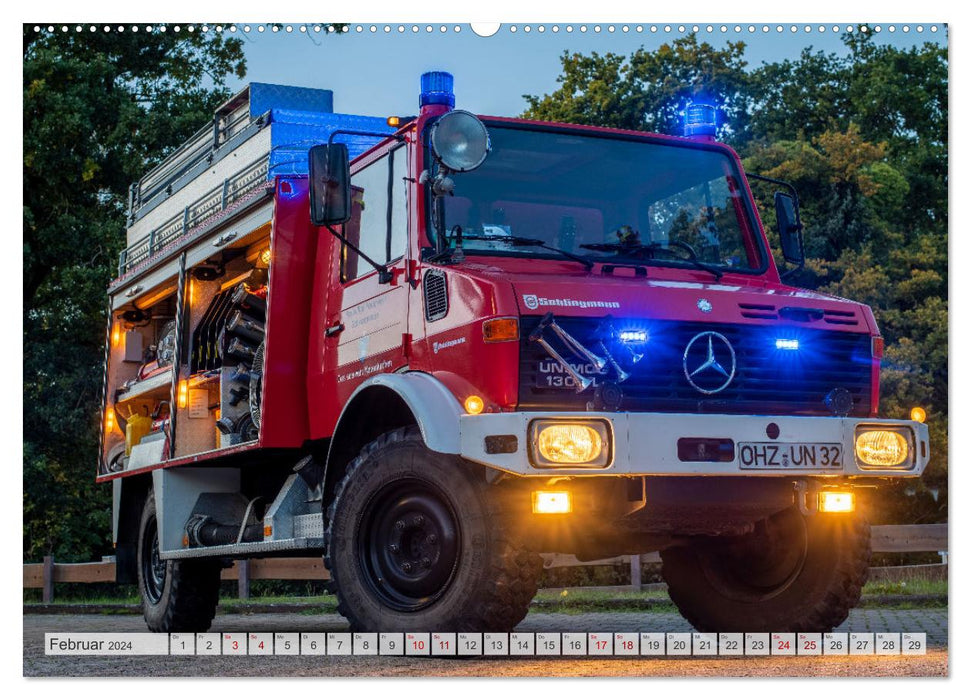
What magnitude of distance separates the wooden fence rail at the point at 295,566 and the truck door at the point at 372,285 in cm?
313

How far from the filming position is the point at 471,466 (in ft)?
21.9

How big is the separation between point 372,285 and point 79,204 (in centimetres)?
277

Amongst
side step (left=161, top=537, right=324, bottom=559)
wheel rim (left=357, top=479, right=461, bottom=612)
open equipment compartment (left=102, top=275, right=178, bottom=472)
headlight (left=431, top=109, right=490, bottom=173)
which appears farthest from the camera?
open equipment compartment (left=102, top=275, right=178, bottom=472)

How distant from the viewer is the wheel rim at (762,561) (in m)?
7.89

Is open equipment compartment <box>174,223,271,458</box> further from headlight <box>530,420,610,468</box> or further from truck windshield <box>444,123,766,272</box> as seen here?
headlight <box>530,420,610,468</box>

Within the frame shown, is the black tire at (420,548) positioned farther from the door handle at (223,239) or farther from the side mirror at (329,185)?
the door handle at (223,239)

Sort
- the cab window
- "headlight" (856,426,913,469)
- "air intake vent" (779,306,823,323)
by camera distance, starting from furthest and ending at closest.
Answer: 1. the cab window
2. "air intake vent" (779,306,823,323)
3. "headlight" (856,426,913,469)

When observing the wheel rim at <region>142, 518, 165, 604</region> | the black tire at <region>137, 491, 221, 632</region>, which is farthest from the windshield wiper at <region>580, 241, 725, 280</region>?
the wheel rim at <region>142, 518, 165, 604</region>

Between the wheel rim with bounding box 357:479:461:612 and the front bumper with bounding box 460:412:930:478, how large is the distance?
55cm

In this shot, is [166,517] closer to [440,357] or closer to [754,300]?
[440,357]

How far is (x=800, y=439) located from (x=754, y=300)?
802 millimetres

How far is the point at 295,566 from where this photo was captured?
17.8 metres

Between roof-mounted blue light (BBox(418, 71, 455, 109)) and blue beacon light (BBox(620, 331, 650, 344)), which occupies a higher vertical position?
roof-mounted blue light (BBox(418, 71, 455, 109))

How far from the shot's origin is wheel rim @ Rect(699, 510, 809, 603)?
7891 millimetres
